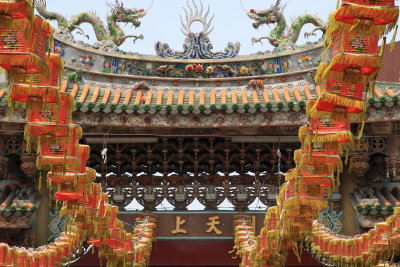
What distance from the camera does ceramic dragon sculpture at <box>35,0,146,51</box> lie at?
47.6ft

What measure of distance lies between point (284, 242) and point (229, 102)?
4794mm

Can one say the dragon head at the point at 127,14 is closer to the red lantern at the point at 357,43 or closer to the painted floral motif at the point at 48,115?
the painted floral motif at the point at 48,115

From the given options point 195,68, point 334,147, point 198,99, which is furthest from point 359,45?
point 195,68

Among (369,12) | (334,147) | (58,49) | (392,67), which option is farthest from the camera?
(392,67)

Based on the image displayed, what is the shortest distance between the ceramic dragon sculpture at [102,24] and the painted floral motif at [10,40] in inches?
354

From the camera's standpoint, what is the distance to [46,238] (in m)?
12.8

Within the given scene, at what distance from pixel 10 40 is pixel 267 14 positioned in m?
10.0

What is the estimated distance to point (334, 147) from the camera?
20.8 ft

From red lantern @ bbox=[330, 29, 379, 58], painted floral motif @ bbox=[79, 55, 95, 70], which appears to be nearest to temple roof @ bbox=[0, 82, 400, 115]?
painted floral motif @ bbox=[79, 55, 95, 70]

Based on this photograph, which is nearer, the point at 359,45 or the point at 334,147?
the point at 359,45

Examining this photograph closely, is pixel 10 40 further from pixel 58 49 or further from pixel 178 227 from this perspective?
pixel 58 49

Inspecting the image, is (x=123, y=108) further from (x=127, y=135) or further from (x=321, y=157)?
(x=321, y=157)

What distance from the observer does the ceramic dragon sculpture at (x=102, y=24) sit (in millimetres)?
14500

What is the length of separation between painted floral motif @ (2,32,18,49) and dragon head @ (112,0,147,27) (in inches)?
380
